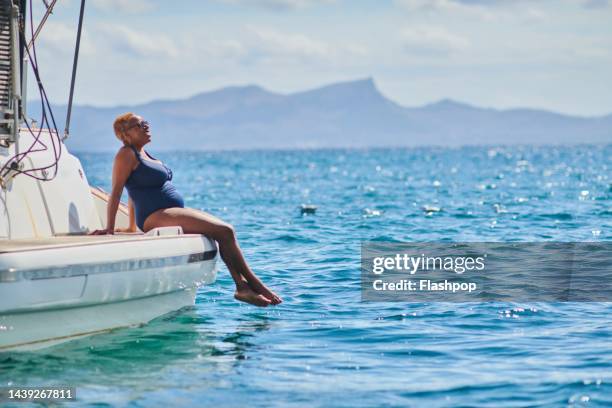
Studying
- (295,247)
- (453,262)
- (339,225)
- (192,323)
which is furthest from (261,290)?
(339,225)

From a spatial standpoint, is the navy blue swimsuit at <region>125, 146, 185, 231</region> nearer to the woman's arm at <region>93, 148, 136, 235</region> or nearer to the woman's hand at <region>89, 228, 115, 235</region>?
the woman's arm at <region>93, 148, 136, 235</region>

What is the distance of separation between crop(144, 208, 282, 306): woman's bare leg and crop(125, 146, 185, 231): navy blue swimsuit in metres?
0.09

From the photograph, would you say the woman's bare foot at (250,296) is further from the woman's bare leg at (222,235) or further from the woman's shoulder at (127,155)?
the woman's shoulder at (127,155)

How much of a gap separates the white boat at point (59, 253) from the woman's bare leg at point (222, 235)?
0.12 meters

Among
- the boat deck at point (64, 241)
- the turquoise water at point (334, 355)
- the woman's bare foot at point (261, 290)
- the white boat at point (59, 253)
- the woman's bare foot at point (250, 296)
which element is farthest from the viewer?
the woman's bare foot at point (261, 290)

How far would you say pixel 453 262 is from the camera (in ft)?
55.7

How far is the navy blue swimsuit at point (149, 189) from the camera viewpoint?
419 inches

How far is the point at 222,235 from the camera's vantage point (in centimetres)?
1078

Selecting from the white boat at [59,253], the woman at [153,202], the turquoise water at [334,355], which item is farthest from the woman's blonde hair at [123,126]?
the turquoise water at [334,355]

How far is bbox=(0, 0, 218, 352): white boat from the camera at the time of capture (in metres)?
8.97

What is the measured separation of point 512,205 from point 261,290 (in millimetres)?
22946

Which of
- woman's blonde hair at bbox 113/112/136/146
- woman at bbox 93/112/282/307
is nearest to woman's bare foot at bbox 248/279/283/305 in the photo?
woman at bbox 93/112/282/307

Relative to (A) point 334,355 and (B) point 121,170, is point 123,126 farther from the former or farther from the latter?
(A) point 334,355

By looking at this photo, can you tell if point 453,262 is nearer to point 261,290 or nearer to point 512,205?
point 261,290
